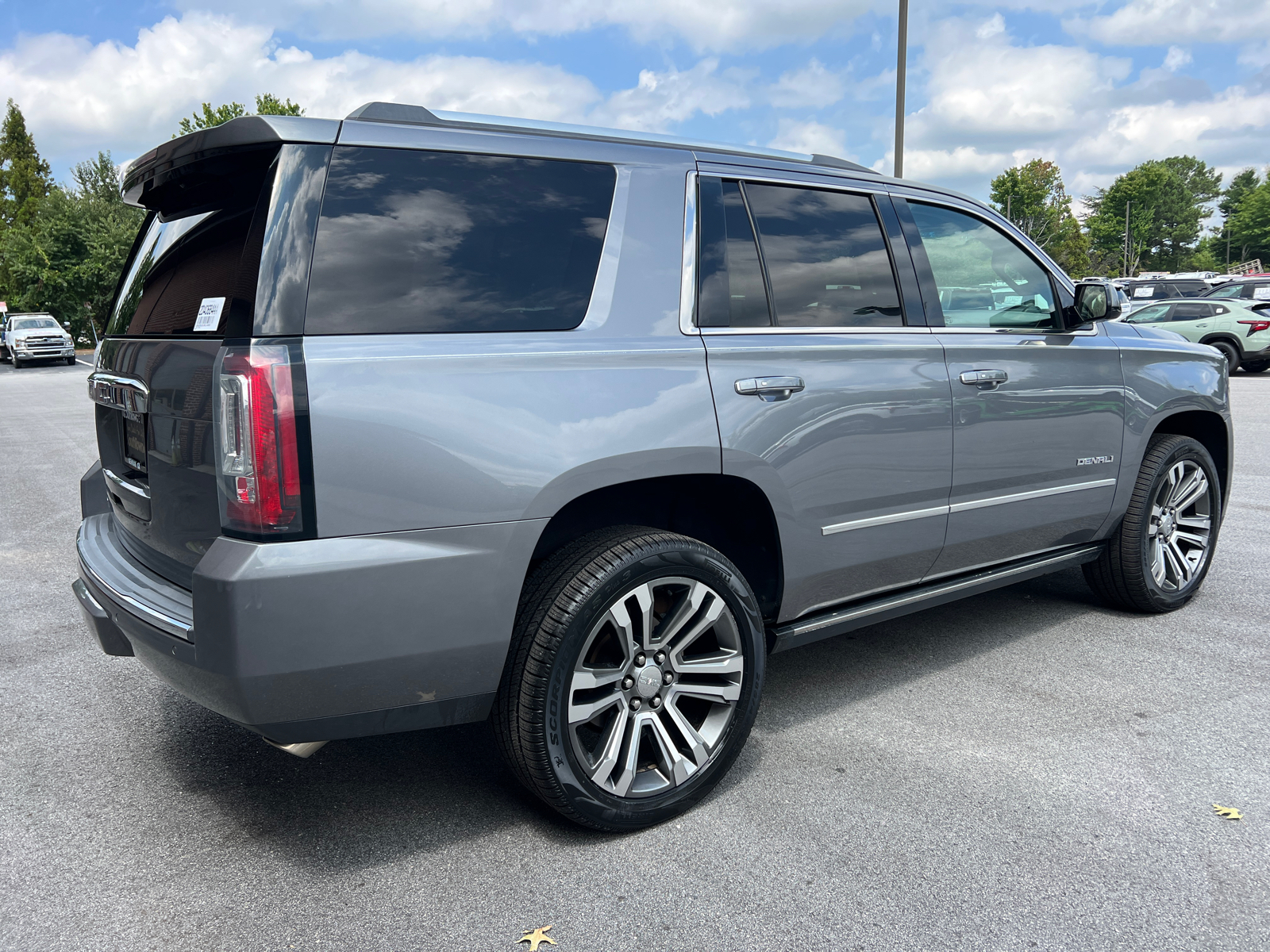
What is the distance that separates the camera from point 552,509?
258 centimetres

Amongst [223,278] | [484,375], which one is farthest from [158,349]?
[484,375]

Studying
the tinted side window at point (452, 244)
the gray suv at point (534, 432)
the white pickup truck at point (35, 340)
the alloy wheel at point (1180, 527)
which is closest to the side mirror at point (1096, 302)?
the gray suv at point (534, 432)

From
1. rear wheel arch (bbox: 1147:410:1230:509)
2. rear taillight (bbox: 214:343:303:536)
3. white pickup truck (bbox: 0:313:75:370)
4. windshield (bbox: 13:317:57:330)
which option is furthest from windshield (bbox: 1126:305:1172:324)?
windshield (bbox: 13:317:57:330)

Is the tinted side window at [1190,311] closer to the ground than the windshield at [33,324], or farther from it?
closer to the ground

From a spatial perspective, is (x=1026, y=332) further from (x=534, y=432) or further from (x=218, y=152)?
(x=218, y=152)

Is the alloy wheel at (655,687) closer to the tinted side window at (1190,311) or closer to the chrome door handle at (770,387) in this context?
the chrome door handle at (770,387)

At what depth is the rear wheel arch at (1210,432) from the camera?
493cm

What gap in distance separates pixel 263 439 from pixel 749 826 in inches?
68.4

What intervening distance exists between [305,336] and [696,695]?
1518 mm

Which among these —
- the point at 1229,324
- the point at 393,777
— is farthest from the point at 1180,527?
the point at 1229,324

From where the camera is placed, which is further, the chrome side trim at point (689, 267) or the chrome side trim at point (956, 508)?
the chrome side trim at point (956, 508)

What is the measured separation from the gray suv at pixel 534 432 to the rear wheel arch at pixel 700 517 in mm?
12

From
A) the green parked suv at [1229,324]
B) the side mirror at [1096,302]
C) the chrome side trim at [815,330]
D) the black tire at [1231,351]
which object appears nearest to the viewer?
the chrome side trim at [815,330]

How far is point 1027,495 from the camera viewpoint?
3.96 metres
